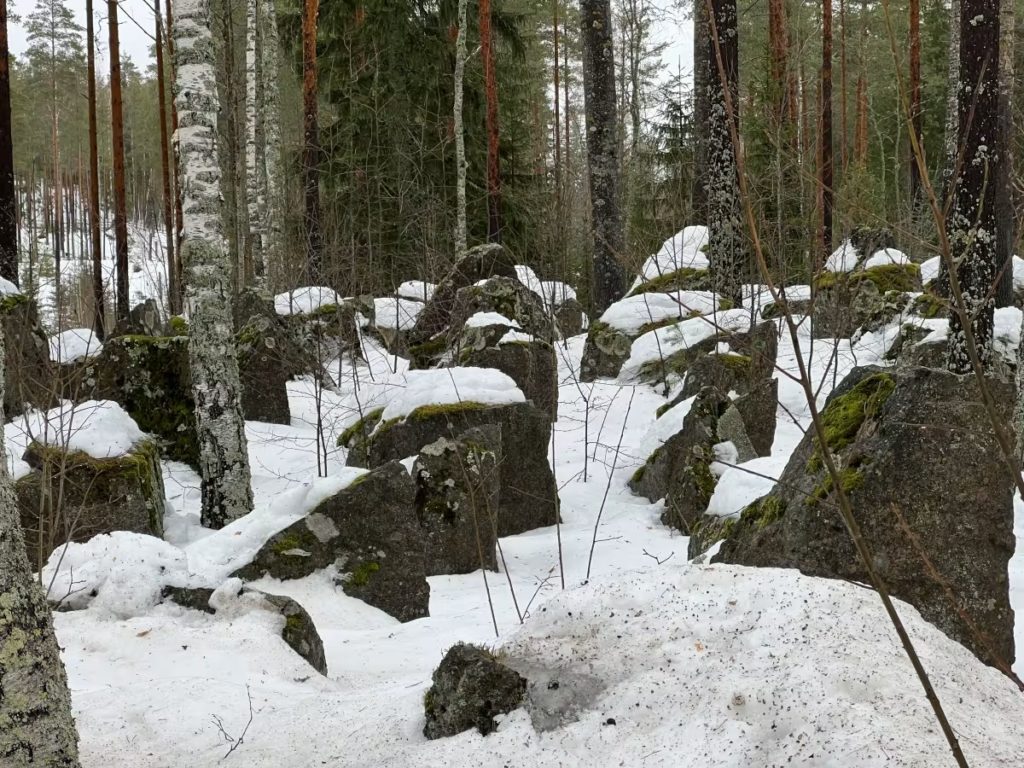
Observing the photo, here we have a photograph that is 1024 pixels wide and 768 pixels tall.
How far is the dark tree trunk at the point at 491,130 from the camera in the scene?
14727 mm

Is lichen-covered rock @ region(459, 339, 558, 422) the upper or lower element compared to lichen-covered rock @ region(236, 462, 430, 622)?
upper

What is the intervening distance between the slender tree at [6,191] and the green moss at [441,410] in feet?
20.4

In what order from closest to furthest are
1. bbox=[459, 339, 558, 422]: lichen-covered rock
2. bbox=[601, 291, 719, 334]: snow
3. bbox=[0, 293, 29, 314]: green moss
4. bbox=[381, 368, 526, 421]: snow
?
bbox=[381, 368, 526, 421]: snow < bbox=[459, 339, 558, 422]: lichen-covered rock < bbox=[0, 293, 29, 314]: green moss < bbox=[601, 291, 719, 334]: snow

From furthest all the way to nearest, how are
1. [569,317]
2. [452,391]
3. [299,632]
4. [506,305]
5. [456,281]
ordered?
[569,317], [456,281], [506,305], [452,391], [299,632]

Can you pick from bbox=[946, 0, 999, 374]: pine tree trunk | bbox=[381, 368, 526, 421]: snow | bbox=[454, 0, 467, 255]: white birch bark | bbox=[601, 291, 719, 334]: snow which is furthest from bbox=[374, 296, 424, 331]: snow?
bbox=[946, 0, 999, 374]: pine tree trunk

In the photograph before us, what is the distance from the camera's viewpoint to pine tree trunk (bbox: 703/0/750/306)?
9.08 metres

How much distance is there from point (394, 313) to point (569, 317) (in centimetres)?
269

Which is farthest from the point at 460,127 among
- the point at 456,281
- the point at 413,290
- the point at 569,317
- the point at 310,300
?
the point at 310,300

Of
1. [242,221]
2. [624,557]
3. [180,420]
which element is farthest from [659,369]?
[242,221]

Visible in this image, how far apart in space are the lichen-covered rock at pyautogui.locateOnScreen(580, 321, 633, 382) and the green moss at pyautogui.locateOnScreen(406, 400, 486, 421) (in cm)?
363

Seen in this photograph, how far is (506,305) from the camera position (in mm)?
9102

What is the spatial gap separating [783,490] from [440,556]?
2.35 metres

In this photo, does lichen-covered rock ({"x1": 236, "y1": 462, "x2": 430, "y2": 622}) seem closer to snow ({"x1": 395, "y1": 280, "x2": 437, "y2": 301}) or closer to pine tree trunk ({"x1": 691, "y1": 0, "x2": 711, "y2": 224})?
snow ({"x1": 395, "y1": 280, "x2": 437, "y2": 301})

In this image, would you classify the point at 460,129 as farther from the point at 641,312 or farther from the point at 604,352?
Result: the point at 604,352
